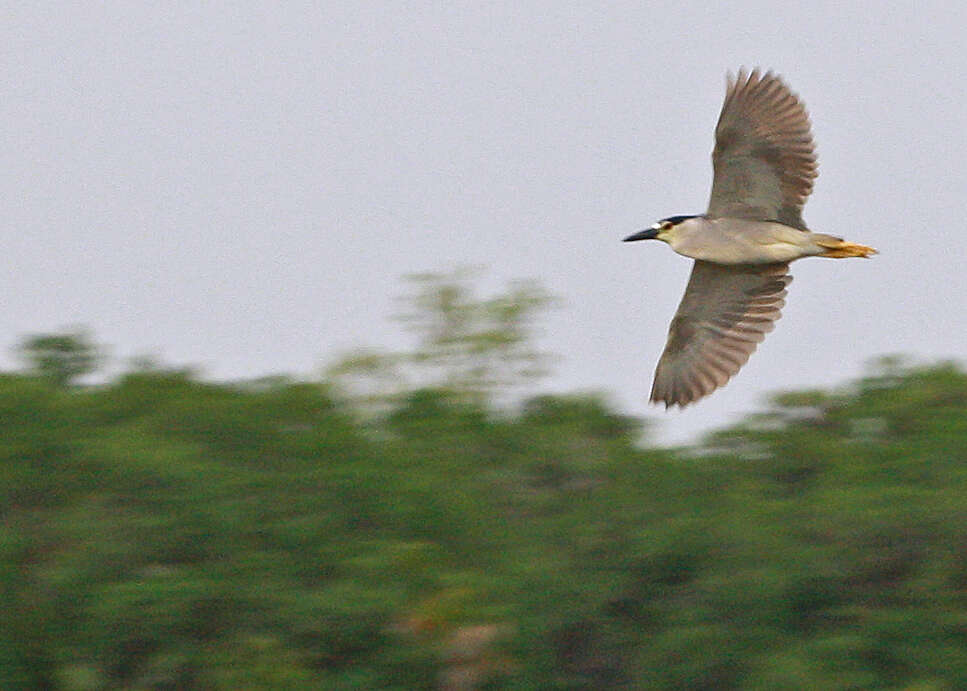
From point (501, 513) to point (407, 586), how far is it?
1.18m

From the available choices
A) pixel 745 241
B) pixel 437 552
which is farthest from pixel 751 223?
pixel 437 552

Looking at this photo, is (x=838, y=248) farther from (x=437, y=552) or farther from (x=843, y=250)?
(x=437, y=552)

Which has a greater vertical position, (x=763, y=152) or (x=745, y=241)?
(x=763, y=152)

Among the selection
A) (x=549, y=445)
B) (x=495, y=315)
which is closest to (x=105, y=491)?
(x=549, y=445)

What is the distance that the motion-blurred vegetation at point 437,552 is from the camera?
28.2 feet

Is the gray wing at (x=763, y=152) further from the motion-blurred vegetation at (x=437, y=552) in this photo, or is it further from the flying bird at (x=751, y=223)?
the motion-blurred vegetation at (x=437, y=552)

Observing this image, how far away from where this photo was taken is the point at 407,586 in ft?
28.5

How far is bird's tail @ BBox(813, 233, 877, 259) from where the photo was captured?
10828mm

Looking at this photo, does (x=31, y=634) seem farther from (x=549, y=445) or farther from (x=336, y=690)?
(x=549, y=445)

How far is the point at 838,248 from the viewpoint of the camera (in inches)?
430

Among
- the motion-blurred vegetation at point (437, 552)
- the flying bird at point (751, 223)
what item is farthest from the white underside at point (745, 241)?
the motion-blurred vegetation at point (437, 552)

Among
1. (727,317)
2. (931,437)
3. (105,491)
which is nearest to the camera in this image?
(105,491)

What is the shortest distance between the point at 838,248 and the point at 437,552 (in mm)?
3217

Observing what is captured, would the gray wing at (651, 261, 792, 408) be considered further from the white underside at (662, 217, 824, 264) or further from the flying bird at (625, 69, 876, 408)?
the white underside at (662, 217, 824, 264)
